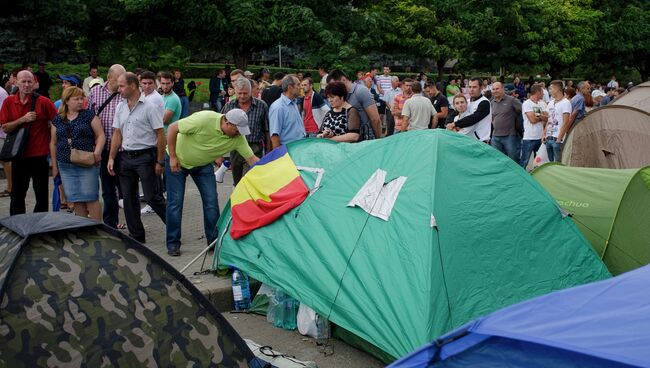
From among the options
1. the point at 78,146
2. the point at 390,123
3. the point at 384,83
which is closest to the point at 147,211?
the point at 78,146

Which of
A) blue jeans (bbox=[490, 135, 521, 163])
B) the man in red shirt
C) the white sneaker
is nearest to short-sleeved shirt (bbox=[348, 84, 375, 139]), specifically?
the white sneaker

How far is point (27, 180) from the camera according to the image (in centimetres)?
819

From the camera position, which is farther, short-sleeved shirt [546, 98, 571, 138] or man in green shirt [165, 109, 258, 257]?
short-sleeved shirt [546, 98, 571, 138]

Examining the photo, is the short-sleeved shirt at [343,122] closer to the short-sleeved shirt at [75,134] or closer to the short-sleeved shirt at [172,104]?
the short-sleeved shirt at [172,104]

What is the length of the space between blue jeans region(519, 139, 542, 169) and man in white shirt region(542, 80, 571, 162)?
0.48ft

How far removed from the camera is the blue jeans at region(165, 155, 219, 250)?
7574 mm

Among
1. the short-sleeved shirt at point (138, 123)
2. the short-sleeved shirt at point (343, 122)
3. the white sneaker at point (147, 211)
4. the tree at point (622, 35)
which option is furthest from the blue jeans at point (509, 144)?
the tree at point (622, 35)

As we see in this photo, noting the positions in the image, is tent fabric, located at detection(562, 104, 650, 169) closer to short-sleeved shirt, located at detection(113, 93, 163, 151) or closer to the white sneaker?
the white sneaker

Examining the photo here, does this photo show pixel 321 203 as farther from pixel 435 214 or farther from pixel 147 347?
pixel 147 347

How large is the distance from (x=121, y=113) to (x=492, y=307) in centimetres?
443

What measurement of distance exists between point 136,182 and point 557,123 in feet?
24.3

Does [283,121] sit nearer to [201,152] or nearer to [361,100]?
[361,100]

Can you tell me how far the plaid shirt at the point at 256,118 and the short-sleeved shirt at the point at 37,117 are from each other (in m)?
2.05

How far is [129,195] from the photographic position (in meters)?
7.87
